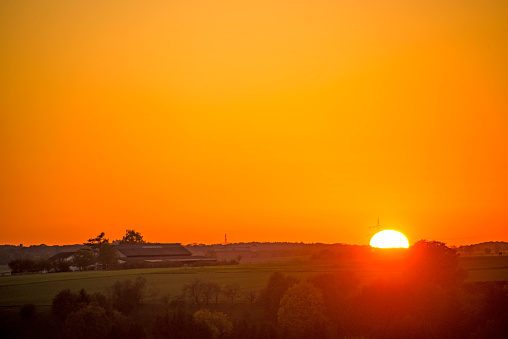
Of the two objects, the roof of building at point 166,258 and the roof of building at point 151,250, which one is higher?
the roof of building at point 151,250

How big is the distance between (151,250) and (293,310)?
85.8 m

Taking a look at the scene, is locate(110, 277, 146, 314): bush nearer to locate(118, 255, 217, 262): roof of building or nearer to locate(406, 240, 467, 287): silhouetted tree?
locate(406, 240, 467, 287): silhouetted tree

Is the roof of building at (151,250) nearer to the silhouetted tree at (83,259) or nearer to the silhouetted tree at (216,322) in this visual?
the silhouetted tree at (83,259)

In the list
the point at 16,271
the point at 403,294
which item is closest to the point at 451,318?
the point at 403,294

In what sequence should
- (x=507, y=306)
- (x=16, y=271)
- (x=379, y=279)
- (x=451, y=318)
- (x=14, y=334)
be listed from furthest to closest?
(x=16, y=271) → (x=379, y=279) → (x=507, y=306) → (x=451, y=318) → (x=14, y=334)

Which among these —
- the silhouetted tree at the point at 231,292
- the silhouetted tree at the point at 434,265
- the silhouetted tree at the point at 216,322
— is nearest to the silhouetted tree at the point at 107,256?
the silhouetted tree at the point at 231,292

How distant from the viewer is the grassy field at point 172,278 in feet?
329

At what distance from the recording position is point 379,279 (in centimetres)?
10606

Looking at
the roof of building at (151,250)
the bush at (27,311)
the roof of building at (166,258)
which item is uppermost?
the roof of building at (151,250)

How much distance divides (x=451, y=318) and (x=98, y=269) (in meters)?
79.9

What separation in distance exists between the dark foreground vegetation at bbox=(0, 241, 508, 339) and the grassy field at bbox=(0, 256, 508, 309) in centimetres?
273

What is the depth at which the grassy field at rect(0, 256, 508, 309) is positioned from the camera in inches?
3947

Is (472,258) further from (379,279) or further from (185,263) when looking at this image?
(185,263)

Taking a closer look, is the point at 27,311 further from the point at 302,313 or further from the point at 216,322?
the point at 302,313
